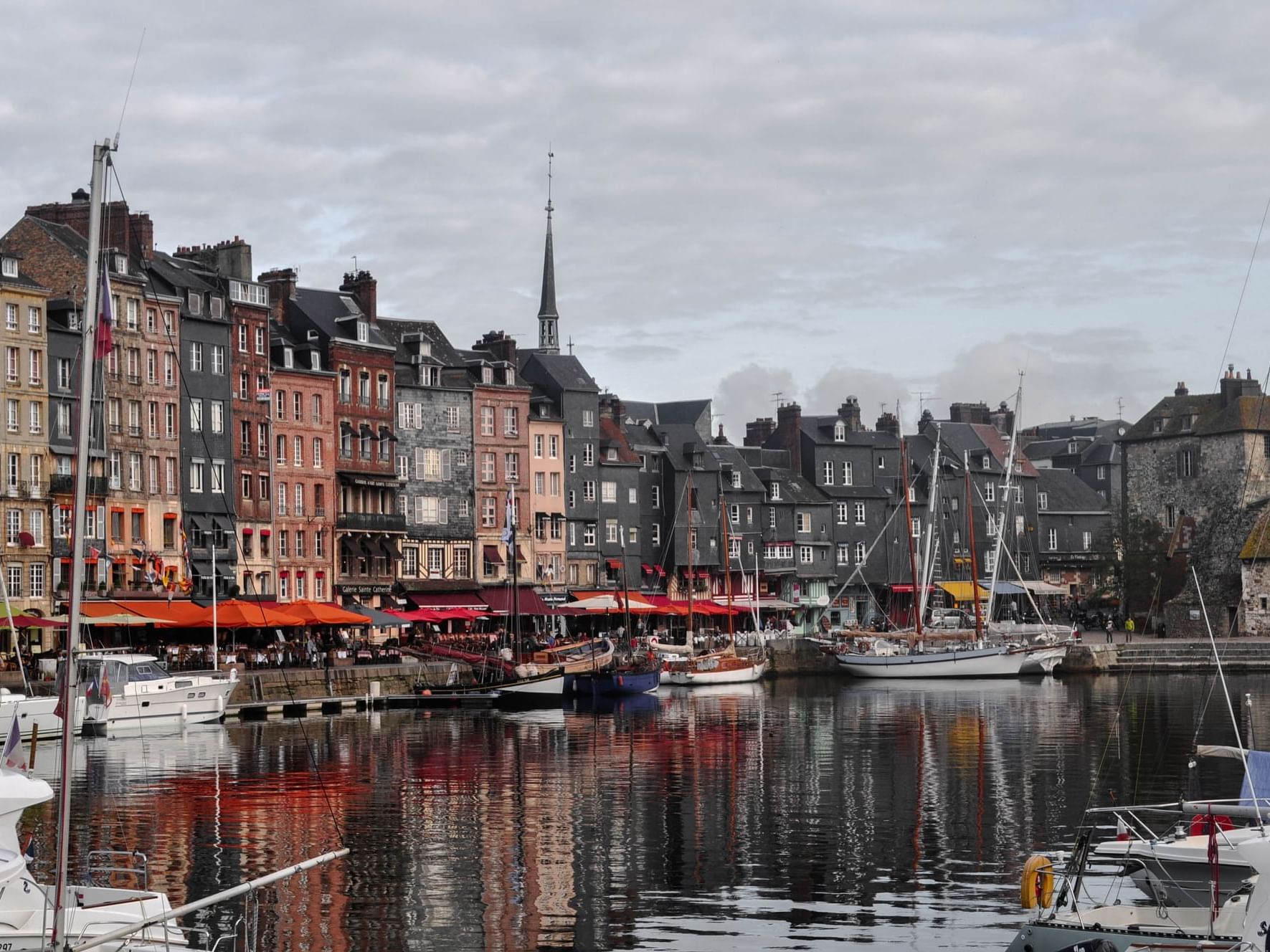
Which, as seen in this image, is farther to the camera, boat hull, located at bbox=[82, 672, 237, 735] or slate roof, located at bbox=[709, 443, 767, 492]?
slate roof, located at bbox=[709, 443, 767, 492]

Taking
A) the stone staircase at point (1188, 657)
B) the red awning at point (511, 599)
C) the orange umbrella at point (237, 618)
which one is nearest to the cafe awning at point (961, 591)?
the stone staircase at point (1188, 657)

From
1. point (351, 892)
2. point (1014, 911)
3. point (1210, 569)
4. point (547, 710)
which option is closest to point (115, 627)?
point (547, 710)

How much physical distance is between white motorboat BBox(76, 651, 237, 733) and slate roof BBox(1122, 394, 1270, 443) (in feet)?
228

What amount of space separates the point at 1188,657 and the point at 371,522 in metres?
43.1

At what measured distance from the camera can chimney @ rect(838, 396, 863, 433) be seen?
129 meters

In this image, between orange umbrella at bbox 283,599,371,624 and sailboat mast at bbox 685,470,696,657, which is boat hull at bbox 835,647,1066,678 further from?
orange umbrella at bbox 283,599,371,624

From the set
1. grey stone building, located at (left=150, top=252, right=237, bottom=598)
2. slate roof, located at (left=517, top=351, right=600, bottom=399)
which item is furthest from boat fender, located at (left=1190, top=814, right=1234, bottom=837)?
slate roof, located at (left=517, top=351, right=600, bottom=399)

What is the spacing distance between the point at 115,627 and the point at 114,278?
15257 millimetres

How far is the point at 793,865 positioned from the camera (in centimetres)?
3400

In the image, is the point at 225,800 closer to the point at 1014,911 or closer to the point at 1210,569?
the point at 1014,911

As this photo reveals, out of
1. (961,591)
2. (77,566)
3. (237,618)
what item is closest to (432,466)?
(237,618)

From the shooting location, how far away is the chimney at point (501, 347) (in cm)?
10906

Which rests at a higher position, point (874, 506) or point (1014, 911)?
point (874, 506)

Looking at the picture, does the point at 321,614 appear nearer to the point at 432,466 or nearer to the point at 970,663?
the point at 432,466
